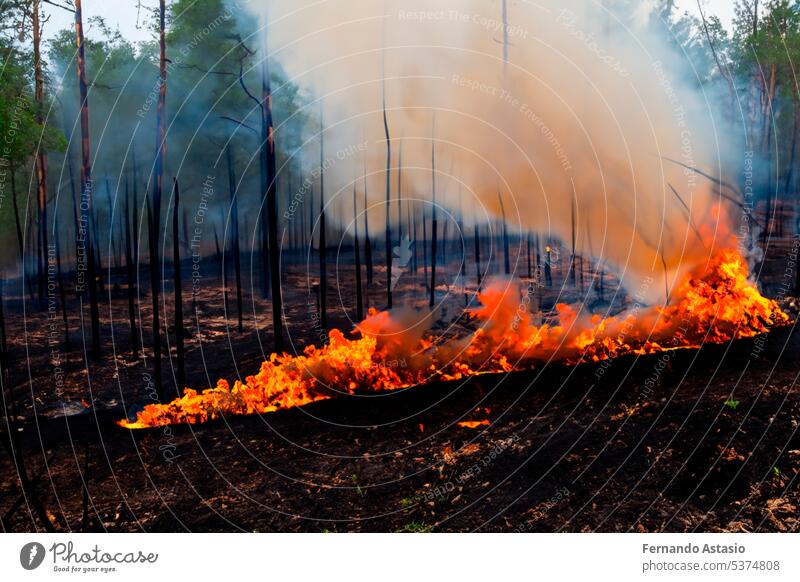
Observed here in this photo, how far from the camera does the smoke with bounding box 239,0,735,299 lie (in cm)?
955

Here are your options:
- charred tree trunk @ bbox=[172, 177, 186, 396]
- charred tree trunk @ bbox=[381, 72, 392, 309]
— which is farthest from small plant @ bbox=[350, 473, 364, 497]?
charred tree trunk @ bbox=[172, 177, 186, 396]

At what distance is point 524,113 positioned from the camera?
1066 centimetres

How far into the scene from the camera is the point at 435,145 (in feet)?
34.0

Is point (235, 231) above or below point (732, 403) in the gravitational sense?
above

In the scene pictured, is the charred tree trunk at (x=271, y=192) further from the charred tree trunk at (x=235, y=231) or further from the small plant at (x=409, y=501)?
the small plant at (x=409, y=501)

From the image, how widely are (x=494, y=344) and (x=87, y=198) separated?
27.2 ft

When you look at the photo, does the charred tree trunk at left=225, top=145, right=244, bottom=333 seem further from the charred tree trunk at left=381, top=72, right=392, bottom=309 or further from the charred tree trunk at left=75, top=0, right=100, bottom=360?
the charred tree trunk at left=381, top=72, right=392, bottom=309

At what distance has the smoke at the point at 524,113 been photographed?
9555 millimetres

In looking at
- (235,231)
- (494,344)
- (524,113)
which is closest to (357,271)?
(235,231)
